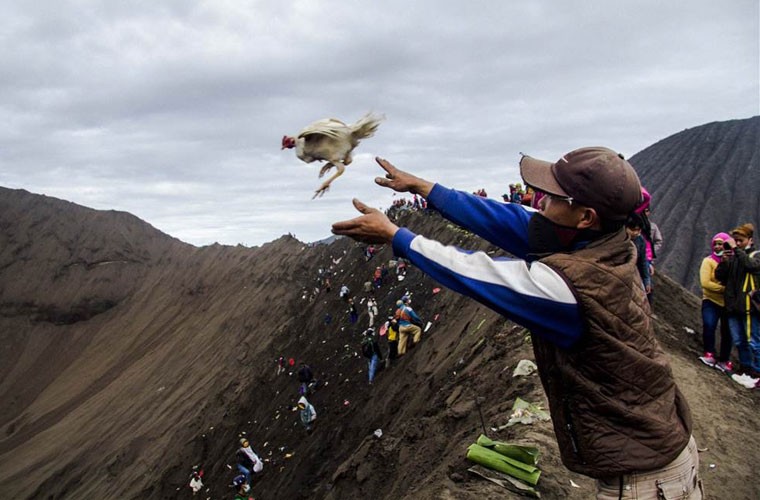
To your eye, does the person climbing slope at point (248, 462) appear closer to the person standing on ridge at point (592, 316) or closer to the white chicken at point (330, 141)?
the white chicken at point (330, 141)

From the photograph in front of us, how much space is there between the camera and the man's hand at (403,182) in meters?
2.11

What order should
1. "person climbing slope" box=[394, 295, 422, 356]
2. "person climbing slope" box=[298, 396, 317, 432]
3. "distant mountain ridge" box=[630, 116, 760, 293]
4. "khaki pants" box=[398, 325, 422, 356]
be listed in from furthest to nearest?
"distant mountain ridge" box=[630, 116, 760, 293] < "person climbing slope" box=[298, 396, 317, 432] < "khaki pants" box=[398, 325, 422, 356] < "person climbing slope" box=[394, 295, 422, 356]

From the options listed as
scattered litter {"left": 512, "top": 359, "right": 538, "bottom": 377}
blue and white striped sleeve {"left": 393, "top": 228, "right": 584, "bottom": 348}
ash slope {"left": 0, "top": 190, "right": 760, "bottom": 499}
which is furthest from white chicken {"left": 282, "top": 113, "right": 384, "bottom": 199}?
scattered litter {"left": 512, "top": 359, "right": 538, "bottom": 377}

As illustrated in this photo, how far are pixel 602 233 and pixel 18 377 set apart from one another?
41.9 m

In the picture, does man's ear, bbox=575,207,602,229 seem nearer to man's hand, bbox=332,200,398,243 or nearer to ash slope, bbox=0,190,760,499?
man's hand, bbox=332,200,398,243

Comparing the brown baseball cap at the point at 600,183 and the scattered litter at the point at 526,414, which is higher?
the brown baseball cap at the point at 600,183

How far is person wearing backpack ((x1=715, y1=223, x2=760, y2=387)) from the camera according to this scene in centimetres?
522

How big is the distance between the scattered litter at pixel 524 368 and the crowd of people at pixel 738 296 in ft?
8.62

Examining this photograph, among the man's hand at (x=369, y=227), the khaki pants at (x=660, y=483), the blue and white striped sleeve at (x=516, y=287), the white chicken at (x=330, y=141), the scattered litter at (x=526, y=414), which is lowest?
the scattered litter at (x=526, y=414)

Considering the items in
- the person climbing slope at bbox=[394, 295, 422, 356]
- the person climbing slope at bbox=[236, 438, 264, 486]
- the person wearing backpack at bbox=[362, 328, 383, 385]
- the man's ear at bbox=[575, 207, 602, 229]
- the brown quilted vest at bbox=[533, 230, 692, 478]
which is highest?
the man's ear at bbox=[575, 207, 602, 229]

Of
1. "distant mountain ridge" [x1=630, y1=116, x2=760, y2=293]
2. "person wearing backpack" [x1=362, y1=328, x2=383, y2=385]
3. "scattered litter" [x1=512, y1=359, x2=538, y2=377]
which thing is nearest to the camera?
"scattered litter" [x1=512, y1=359, x2=538, y2=377]

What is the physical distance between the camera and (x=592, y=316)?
1.39 metres

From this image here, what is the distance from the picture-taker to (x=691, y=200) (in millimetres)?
27203

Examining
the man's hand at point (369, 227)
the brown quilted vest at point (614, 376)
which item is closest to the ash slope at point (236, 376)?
the brown quilted vest at point (614, 376)
